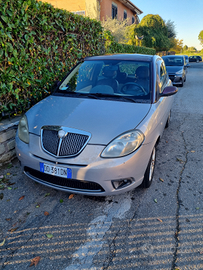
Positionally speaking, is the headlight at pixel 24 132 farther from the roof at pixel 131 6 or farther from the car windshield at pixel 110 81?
the roof at pixel 131 6

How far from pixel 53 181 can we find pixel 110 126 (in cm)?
94

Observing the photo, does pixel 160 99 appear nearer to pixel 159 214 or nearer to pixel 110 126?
pixel 110 126

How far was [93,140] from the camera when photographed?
2.26m

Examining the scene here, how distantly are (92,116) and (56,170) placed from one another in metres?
0.79

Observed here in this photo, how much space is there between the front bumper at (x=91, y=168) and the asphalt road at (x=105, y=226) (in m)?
0.33

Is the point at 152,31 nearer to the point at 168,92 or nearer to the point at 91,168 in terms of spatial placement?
the point at 168,92

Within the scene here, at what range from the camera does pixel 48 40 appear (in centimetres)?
459

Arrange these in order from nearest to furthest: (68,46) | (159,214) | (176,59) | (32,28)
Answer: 1. (159,214)
2. (32,28)
3. (68,46)
4. (176,59)

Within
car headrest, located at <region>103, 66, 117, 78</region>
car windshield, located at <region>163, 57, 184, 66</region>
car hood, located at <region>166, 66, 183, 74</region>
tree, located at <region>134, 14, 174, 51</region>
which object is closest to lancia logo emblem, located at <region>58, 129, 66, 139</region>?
car headrest, located at <region>103, 66, 117, 78</region>

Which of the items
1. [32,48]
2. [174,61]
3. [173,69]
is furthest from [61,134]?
[174,61]

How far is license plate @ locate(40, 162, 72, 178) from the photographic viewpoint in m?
2.26

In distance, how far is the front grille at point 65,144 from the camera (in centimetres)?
227

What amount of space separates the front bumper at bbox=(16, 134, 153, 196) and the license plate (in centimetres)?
4

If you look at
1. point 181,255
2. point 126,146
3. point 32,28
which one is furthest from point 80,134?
point 32,28
